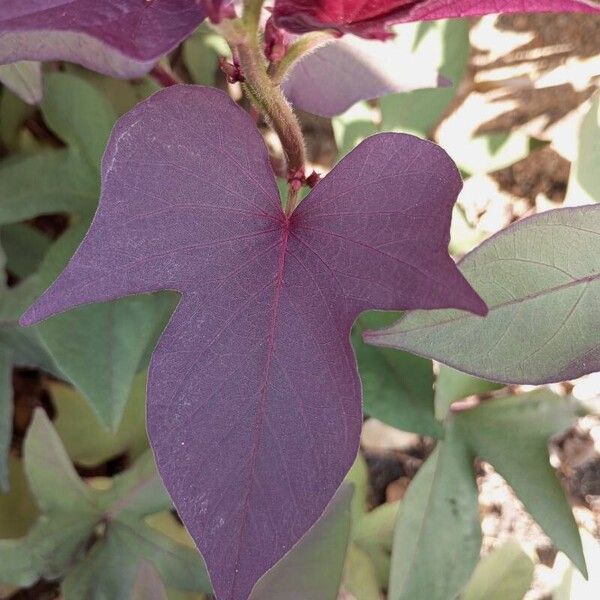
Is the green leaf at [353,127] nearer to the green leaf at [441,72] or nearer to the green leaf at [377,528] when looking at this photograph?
the green leaf at [441,72]

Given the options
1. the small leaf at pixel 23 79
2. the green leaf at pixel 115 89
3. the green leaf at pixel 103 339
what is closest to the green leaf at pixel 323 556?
the green leaf at pixel 103 339

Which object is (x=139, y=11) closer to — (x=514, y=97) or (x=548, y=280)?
(x=548, y=280)

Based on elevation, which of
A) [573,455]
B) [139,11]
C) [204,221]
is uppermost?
[139,11]

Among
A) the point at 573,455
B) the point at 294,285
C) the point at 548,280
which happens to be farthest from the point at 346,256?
the point at 573,455

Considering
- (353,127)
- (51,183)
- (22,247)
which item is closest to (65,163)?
(51,183)

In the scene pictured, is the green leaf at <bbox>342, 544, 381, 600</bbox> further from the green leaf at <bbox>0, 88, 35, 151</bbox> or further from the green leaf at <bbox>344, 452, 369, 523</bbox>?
the green leaf at <bbox>0, 88, 35, 151</bbox>

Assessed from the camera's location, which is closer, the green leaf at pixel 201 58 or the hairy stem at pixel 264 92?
the hairy stem at pixel 264 92

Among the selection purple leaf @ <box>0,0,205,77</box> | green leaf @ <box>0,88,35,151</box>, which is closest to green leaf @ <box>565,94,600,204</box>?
purple leaf @ <box>0,0,205,77</box>
